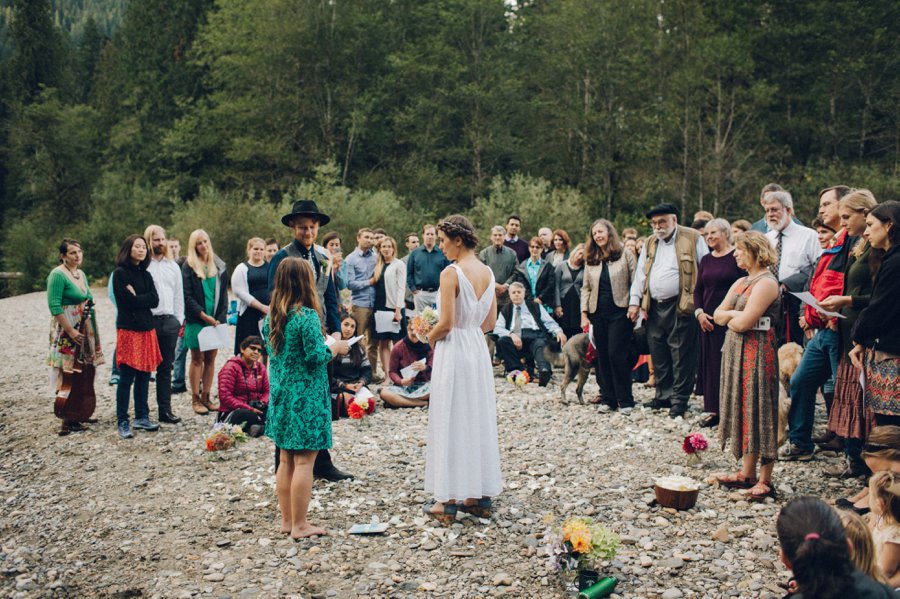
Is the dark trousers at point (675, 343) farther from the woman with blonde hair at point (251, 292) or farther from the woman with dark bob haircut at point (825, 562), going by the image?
the woman with dark bob haircut at point (825, 562)

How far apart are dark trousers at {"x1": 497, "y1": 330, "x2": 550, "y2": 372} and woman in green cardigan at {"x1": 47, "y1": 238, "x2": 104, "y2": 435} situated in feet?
18.7

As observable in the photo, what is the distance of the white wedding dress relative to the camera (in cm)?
521

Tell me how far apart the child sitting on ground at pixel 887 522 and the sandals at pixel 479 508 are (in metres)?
2.62

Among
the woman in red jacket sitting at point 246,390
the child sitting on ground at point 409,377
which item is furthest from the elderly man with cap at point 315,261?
the child sitting on ground at point 409,377

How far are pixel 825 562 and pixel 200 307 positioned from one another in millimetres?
8015

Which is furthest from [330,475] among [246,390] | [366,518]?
[246,390]

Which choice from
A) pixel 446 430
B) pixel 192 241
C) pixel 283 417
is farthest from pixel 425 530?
pixel 192 241

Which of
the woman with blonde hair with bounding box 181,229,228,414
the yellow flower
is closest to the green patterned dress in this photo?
the yellow flower

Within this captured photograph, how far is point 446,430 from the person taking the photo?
17.1 feet

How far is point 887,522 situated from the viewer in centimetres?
374

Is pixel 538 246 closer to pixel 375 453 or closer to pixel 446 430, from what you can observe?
pixel 375 453

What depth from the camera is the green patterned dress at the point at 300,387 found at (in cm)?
493

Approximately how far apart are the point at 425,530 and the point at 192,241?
5683 mm

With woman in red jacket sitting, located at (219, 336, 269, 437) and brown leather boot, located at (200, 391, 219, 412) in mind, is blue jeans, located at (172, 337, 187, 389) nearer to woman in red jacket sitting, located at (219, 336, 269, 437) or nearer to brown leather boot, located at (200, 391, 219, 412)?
brown leather boot, located at (200, 391, 219, 412)
